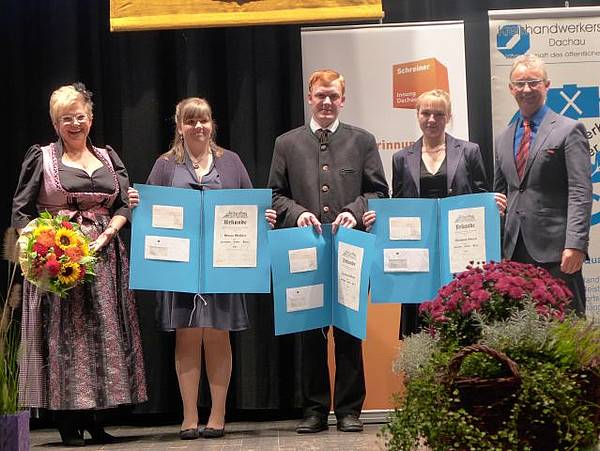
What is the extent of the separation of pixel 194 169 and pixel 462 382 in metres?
2.52

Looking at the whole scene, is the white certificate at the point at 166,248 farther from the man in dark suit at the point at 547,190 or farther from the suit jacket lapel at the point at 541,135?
the suit jacket lapel at the point at 541,135

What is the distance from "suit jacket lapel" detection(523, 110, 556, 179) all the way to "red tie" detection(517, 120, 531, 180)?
22 millimetres

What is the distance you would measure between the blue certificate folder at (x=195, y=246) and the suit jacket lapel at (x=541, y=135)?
4.25 ft

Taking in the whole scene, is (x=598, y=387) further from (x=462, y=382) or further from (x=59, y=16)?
(x=59, y=16)

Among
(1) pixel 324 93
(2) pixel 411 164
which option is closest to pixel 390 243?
(2) pixel 411 164

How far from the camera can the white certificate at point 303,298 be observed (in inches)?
189

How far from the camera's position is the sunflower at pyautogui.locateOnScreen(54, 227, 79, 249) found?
180 inches

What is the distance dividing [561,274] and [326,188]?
1.22 m

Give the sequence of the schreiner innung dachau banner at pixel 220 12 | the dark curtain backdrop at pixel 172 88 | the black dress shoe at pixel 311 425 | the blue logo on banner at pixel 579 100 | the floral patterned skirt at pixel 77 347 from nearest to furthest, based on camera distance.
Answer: the floral patterned skirt at pixel 77 347
the black dress shoe at pixel 311 425
the schreiner innung dachau banner at pixel 220 12
the blue logo on banner at pixel 579 100
the dark curtain backdrop at pixel 172 88

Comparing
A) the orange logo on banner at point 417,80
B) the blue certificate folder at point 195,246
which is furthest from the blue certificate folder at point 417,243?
the orange logo on banner at point 417,80

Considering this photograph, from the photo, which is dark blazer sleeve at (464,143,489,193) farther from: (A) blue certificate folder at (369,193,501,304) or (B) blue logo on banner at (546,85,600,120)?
(B) blue logo on banner at (546,85,600,120)

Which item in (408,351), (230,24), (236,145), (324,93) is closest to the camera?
(408,351)

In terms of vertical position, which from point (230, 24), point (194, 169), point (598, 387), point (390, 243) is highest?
point (230, 24)

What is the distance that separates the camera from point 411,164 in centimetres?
504
